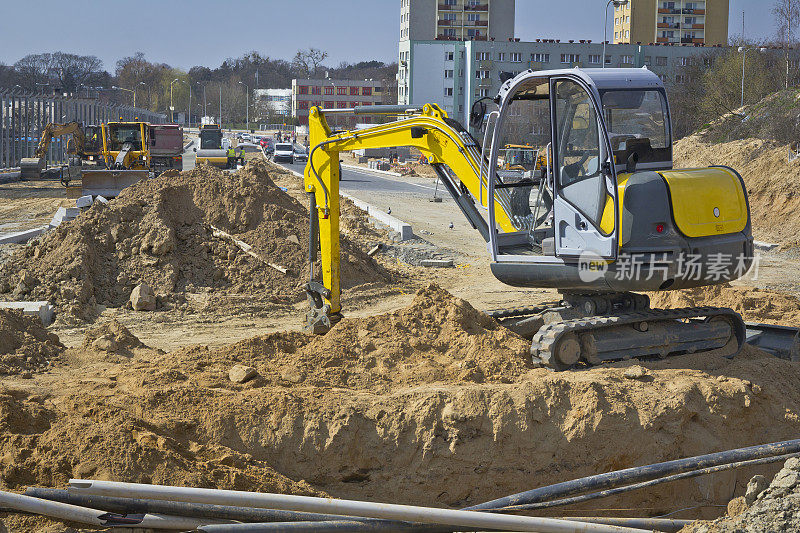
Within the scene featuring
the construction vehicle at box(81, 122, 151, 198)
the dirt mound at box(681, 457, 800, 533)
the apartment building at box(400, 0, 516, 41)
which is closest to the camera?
the dirt mound at box(681, 457, 800, 533)

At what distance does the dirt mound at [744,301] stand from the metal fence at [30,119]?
33895 millimetres

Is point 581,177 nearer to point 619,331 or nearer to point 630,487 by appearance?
point 619,331

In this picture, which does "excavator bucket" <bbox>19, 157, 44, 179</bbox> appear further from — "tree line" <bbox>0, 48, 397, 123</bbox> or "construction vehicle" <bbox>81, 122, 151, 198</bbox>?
"tree line" <bbox>0, 48, 397, 123</bbox>

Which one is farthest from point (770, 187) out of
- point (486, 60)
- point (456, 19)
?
point (456, 19)

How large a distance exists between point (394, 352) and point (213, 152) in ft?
108

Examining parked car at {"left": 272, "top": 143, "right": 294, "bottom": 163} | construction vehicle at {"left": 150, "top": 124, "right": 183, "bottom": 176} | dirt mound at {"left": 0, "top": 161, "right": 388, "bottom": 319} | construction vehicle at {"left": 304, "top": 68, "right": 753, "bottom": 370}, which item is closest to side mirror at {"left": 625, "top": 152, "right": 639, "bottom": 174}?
construction vehicle at {"left": 304, "top": 68, "right": 753, "bottom": 370}

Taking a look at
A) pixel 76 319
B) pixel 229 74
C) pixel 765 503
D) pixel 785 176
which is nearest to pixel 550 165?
pixel 765 503

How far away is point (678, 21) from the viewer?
8756 centimetres

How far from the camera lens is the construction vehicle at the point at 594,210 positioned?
24.2 ft

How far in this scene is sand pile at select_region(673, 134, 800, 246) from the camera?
21.1 meters

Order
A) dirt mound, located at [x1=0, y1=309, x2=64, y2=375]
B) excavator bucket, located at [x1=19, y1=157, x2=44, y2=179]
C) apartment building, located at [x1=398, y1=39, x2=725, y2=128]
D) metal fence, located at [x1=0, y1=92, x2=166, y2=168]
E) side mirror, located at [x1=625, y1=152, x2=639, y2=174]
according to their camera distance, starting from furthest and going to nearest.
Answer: apartment building, located at [x1=398, y1=39, x2=725, y2=128] → metal fence, located at [x1=0, y1=92, x2=166, y2=168] → excavator bucket, located at [x1=19, y1=157, x2=44, y2=179] → dirt mound, located at [x1=0, y1=309, x2=64, y2=375] → side mirror, located at [x1=625, y1=152, x2=639, y2=174]

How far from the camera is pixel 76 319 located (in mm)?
11578

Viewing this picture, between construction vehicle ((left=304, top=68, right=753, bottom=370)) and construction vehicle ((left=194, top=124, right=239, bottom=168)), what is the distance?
2912cm

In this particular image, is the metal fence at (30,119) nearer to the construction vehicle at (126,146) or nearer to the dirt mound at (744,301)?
the construction vehicle at (126,146)
